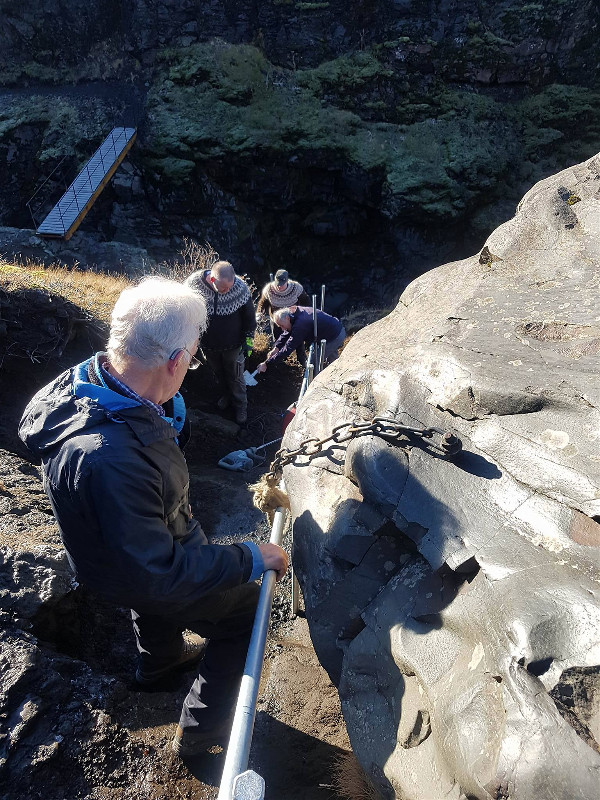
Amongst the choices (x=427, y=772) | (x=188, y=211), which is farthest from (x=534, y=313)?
(x=188, y=211)

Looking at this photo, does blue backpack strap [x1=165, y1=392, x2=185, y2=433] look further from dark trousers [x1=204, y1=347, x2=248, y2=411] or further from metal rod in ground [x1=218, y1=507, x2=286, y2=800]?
dark trousers [x1=204, y1=347, x2=248, y2=411]

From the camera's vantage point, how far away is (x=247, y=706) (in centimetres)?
177

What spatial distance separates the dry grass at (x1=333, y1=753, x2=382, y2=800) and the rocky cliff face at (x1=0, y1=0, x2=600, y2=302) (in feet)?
50.9

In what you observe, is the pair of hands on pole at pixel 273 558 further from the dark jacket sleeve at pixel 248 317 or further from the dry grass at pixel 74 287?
the dry grass at pixel 74 287

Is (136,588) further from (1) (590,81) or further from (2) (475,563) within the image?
(1) (590,81)

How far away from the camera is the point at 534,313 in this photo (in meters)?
3.27

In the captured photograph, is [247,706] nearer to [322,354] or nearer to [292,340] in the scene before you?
[322,354]

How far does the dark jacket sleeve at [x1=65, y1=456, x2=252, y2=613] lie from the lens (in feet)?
6.18

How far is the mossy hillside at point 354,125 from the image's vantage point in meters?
16.2

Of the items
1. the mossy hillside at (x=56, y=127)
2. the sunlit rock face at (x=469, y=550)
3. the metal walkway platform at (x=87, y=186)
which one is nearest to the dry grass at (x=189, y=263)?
the metal walkway platform at (x=87, y=186)

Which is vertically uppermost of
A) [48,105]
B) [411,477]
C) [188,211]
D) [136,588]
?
[411,477]

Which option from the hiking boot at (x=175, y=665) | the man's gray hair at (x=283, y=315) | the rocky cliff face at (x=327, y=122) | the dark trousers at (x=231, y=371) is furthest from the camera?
the rocky cliff face at (x=327, y=122)

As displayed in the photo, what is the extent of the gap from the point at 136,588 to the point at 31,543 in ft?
5.37

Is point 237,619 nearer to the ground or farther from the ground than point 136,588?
nearer to the ground
